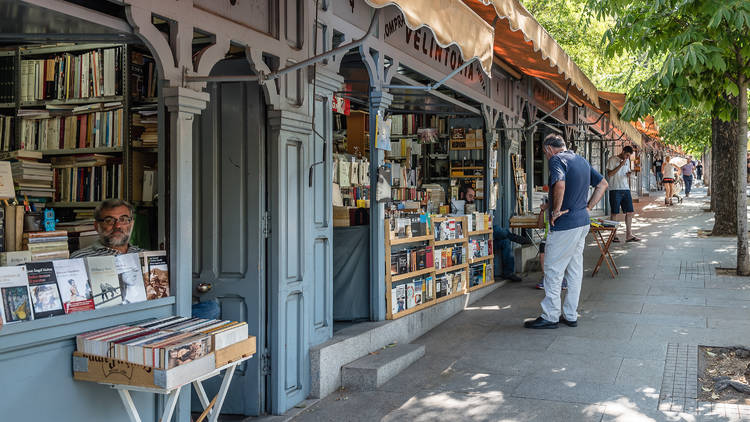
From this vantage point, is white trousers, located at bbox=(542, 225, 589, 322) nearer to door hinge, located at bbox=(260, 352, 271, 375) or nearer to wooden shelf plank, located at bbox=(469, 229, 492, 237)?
wooden shelf plank, located at bbox=(469, 229, 492, 237)

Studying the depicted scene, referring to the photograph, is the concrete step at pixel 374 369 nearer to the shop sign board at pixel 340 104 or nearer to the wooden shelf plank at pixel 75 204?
the wooden shelf plank at pixel 75 204

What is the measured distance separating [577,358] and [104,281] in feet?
12.9

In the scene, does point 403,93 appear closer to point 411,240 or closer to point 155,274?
point 411,240

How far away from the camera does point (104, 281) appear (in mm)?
3365

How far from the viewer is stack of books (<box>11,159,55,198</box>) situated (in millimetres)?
5301

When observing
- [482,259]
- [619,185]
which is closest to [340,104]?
[482,259]

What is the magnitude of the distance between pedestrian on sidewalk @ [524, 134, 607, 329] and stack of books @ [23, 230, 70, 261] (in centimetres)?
466

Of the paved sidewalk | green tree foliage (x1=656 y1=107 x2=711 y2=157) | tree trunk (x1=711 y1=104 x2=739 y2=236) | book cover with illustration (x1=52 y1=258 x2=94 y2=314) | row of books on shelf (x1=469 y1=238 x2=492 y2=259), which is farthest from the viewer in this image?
green tree foliage (x1=656 y1=107 x2=711 y2=157)

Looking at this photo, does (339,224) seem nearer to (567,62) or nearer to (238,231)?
(238,231)

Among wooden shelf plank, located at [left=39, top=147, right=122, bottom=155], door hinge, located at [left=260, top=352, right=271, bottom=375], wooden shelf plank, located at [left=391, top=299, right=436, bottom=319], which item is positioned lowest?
door hinge, located at [left=260, top=352, right=271, bottom=375]

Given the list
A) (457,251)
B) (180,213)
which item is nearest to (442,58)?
(457,251)

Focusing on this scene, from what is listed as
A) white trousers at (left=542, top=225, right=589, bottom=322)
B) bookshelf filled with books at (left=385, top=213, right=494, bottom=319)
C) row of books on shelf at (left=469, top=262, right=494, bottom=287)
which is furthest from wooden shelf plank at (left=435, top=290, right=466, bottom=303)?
white trousers at (left=542, top=225, right=589, bottom=322)

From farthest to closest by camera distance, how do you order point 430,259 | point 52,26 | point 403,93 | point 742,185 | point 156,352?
point 742,185 → point 403,93 → point 430,259 → point 52,26 → point 156,352

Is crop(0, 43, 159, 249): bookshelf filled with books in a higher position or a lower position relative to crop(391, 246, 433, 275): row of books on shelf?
higher
